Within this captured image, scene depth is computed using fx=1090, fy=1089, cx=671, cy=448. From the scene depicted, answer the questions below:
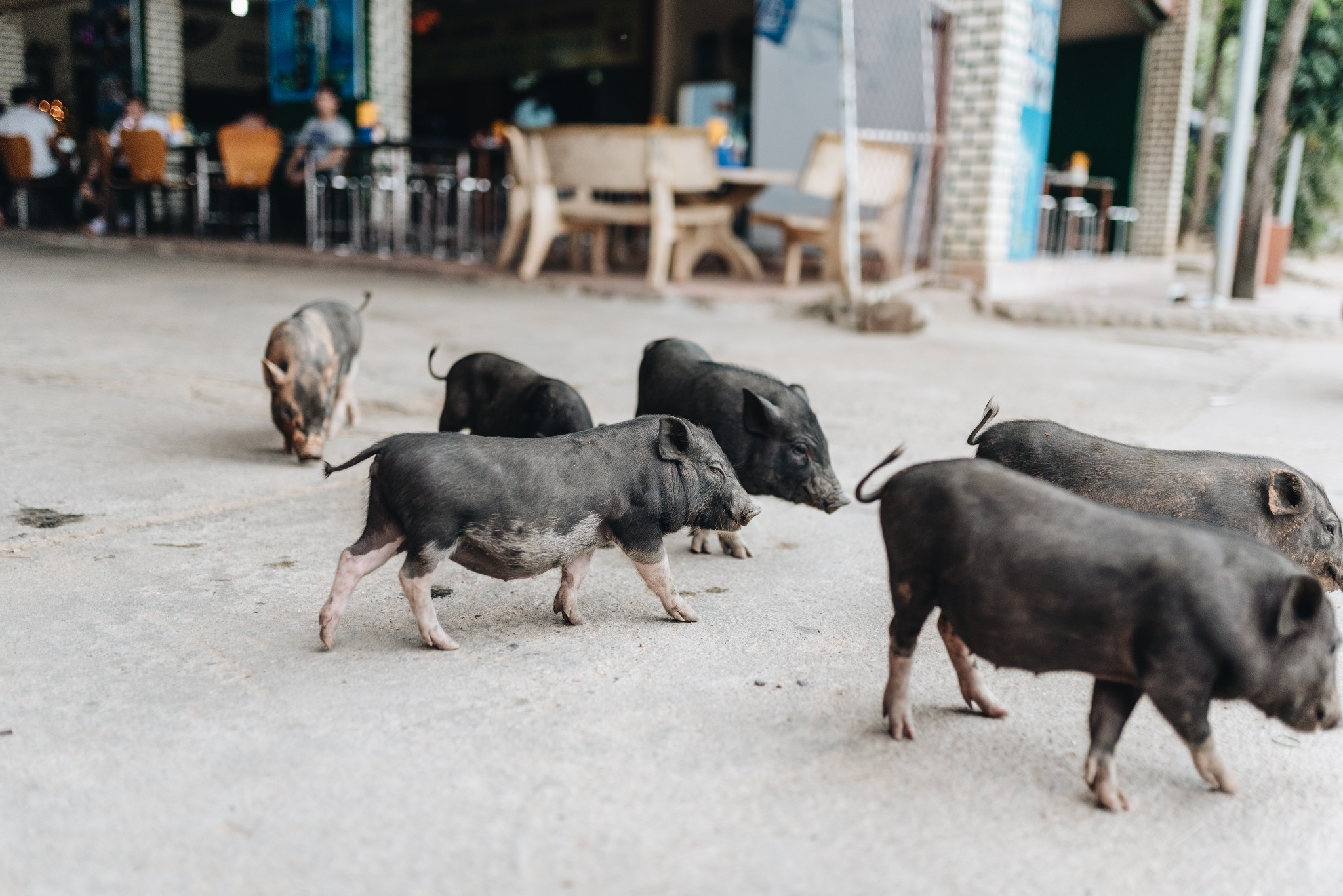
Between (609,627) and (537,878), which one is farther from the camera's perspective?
(609,627)

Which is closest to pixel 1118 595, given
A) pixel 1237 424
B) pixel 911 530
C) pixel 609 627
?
pixel 911 530

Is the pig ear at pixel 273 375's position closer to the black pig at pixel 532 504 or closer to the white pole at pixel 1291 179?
the black pig at pixel 532 504

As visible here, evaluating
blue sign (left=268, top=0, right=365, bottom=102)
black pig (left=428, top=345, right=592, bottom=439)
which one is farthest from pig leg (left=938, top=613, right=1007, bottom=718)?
blue sign (left=268, top=0, right=365, bottom=102)

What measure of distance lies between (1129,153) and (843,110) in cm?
971

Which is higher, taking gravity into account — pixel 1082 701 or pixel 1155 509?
pixel 1155 509

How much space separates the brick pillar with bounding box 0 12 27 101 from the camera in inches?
725

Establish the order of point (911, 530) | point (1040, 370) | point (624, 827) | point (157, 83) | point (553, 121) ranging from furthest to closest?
point (553, 121) < point (157, 83) < point (1040, 370) < point (911, 530) < point (624, 827)

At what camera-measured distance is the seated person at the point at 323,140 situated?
1193cm

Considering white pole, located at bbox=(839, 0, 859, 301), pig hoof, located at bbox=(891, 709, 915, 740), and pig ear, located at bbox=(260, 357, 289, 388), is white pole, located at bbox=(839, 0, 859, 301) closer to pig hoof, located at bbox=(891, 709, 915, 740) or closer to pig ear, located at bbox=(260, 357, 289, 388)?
pig ear, located at bbox=(260, 357, 289, 388)

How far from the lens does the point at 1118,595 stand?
1.76 metres

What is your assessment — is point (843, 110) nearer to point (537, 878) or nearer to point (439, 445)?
point (439, 445)

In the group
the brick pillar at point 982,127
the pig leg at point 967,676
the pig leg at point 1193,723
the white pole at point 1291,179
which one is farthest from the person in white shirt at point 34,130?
the white pole at point 1291,179

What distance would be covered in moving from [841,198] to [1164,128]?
9.12 meters

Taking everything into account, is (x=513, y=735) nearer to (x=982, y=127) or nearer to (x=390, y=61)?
(x=982, y=127)
